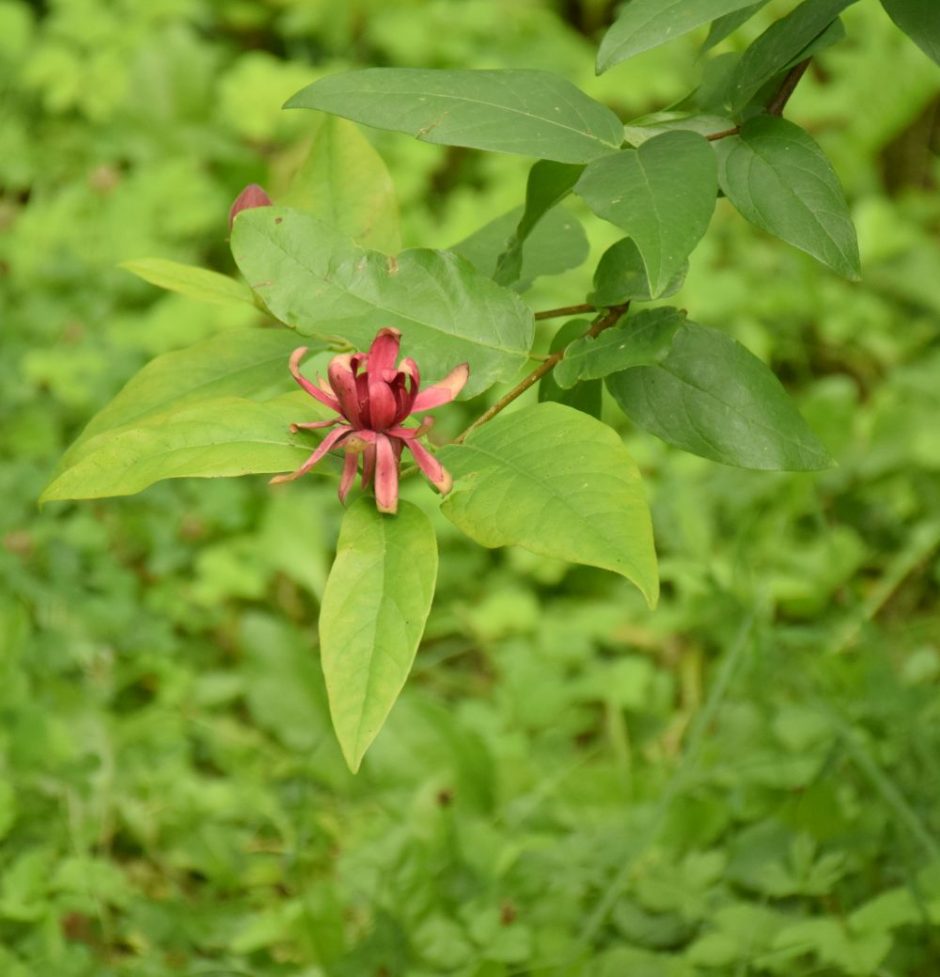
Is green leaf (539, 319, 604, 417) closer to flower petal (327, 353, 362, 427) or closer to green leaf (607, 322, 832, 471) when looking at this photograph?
green leaf (607, 322, 832, 471)

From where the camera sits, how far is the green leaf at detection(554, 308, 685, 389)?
781 mm

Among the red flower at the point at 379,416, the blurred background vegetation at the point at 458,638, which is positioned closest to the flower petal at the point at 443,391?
the red flower at the point at 379,416

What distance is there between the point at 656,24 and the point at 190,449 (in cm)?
37

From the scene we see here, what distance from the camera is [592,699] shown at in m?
2.13

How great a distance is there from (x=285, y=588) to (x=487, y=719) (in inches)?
22.7

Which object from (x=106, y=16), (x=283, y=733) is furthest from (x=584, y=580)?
(x=106, y=16)

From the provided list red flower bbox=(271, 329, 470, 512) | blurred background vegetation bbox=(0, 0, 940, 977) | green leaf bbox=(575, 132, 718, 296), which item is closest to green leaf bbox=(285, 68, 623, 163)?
green leaf bbox=(575, 132, 718, 296)

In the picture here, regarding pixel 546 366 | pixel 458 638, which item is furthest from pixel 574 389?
pixel 458 638

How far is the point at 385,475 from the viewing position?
76cm

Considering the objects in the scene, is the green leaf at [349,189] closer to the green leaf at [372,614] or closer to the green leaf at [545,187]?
the green leaf at [545,187]

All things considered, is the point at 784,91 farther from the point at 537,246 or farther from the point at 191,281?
the point at 191,281

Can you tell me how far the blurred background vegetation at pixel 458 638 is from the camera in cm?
151

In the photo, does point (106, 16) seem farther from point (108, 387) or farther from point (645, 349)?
point (645, 349)

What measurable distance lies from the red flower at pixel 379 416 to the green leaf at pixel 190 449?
16 millimetres
